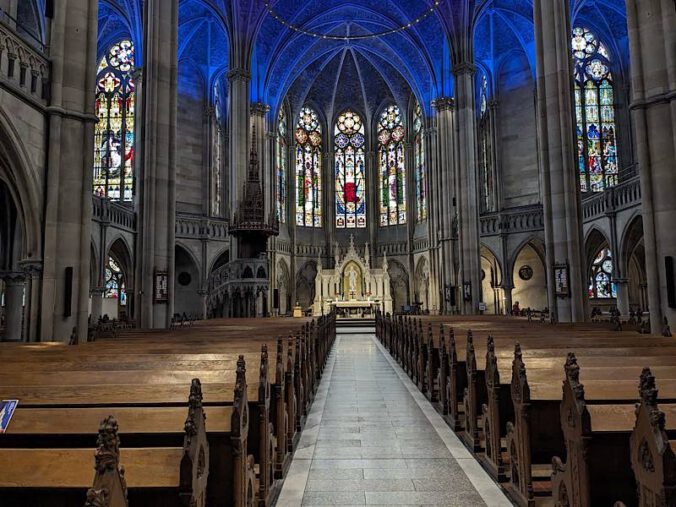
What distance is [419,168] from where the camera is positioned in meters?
36.5

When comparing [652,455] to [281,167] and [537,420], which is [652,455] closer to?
[537,420]

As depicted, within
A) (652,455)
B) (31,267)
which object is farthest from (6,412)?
(31,267)

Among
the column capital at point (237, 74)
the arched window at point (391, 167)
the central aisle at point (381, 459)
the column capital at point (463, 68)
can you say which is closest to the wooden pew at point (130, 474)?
the central aisle at point (381, 459)

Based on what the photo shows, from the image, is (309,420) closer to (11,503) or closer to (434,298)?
(11,503)

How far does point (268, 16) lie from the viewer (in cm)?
2944

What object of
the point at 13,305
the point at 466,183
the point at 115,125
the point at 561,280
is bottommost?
the point at 13,305

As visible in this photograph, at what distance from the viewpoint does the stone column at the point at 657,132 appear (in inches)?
410

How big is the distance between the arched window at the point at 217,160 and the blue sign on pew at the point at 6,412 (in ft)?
91.8

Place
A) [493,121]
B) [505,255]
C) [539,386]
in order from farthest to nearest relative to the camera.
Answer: [493,121] < [505,255] < [539,386]

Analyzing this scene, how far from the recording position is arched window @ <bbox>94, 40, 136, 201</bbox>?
26.7 metres

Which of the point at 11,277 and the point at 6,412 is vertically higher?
the point at 11,277

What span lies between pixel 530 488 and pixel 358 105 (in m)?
37.4

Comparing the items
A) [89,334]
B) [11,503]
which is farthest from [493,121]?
[11,503]

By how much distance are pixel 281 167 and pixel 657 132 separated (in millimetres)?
28211
